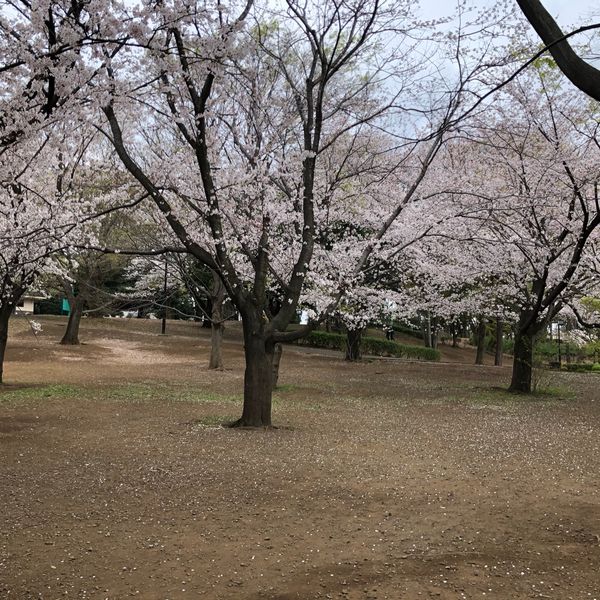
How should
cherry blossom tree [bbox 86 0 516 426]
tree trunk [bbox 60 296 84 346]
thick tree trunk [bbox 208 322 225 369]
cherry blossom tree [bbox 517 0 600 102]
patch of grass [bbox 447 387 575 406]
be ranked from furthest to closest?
tree trunk [bbox 60 296 84 346], thick tree trunk [bbox 208 322 225 369], patch of grass [bbox 447 387 575 406], cherry blossom tree [bbox 86 0 516 426], cherry blossom tree [bbox 517 0 600 102]

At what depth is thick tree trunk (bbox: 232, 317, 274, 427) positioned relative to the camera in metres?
8.39

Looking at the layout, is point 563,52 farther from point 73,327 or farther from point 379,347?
point 379,347

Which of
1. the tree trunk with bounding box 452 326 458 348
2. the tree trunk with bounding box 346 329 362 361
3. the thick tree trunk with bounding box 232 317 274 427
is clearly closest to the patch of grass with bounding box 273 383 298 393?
the thick tree trunk with bounding box 232 317 274 427

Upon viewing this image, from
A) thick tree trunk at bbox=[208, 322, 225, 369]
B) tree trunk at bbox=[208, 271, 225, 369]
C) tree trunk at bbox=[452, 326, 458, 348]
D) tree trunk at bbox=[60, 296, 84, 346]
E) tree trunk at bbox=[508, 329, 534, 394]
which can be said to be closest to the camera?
tree trunk at bbox=[508, 329, 534, 394]

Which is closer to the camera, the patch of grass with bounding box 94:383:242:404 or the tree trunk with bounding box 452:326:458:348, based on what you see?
the patch of grass with bounding box 94:383:242:404

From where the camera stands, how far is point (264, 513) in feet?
15.7

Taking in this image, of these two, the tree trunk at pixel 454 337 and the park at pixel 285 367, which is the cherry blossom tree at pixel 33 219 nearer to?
the park at pixel 285 367

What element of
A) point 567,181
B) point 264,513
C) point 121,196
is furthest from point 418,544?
point 121,196

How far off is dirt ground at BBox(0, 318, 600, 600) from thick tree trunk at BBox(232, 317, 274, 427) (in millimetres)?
463

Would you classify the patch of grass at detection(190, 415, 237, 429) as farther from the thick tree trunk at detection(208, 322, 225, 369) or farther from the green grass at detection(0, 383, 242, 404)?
the thick tree trunk at detection(208, 322, 225, 369)

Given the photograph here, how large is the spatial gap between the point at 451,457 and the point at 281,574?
3.88 metres

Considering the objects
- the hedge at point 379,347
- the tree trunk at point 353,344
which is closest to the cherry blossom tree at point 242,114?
the tree trunk at point 353,344

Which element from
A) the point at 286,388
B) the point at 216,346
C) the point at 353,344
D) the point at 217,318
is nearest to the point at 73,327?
the point at 216,346

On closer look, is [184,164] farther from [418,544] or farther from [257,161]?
[418,544]
